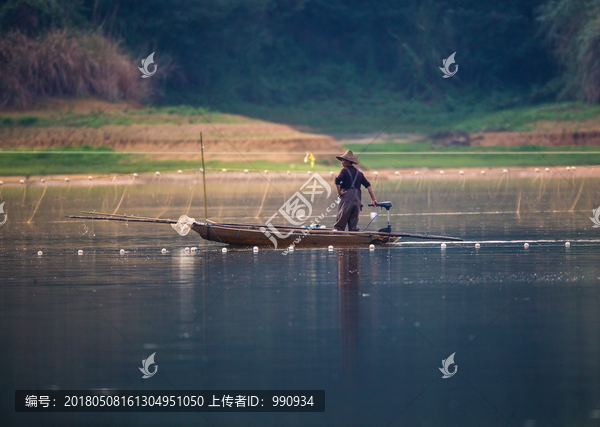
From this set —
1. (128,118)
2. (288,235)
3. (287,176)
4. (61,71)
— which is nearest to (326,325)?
(288,235)

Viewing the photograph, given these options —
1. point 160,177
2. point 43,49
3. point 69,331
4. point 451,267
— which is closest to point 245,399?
point 69,331

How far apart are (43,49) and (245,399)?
43.4 m

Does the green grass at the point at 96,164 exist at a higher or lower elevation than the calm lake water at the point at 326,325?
higher

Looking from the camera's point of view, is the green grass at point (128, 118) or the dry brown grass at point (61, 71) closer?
the green grass at point (128, 118)

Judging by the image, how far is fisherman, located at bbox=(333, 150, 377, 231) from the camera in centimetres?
1748

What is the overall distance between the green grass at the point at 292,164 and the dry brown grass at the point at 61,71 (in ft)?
19.9

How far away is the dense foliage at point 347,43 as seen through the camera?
177 ft

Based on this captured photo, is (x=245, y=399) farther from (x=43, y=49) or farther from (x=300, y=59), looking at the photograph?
(x=300, y=59)

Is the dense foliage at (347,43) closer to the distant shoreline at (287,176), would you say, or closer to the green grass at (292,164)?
the green grass at (292,164)

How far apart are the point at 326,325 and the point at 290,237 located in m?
6.44

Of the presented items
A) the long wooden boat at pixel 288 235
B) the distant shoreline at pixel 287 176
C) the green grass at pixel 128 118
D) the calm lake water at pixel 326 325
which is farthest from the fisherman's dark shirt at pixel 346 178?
the green grass at pixel 128 118

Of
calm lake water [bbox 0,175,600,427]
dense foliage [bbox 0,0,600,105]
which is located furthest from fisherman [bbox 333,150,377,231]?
dense foliage [bbox 0,0,600,105]

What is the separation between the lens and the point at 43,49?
48656 millimetres

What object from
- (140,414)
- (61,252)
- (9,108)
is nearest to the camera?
(140,414)
